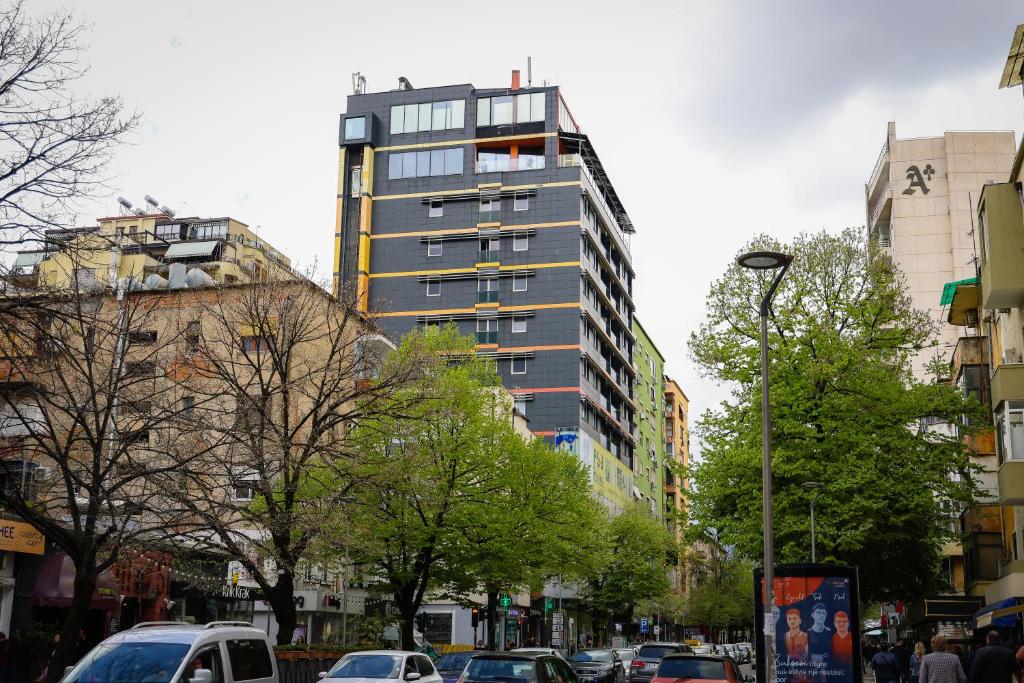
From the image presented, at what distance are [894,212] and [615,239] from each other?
24.3 meters

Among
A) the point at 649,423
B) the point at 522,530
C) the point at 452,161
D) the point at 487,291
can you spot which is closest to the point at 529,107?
the point at 452,161

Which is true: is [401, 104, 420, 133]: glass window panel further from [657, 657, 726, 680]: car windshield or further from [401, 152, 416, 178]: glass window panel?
[657, 657, 726, 680]: car windshield

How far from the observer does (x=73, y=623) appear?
17.7 m

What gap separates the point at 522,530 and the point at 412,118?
49.7m

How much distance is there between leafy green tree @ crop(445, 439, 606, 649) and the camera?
36.0 metres

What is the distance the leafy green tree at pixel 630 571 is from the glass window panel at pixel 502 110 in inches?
1184

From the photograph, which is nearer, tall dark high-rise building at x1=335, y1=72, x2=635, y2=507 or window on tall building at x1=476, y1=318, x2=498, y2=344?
tall dark high-rise building at x1=335, y1=72, x2=635, y2=507

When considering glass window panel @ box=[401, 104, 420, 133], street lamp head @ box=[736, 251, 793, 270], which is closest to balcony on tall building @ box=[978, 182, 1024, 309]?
street lamp head @ box=[736, 251, 793, 270]

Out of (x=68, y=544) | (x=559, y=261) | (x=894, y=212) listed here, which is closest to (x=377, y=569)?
(x=68, y=544)

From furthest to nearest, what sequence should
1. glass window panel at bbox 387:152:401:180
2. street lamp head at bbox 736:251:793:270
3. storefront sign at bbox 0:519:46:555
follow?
glass window panel at bbox 387:152:401:180, storefront sign at bbox 0:519:46:555, street lamp head at bbox 736:251:793:270

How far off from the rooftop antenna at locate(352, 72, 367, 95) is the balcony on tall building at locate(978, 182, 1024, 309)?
207ft

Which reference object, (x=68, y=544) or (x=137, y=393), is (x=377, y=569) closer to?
(x=137, y=393)

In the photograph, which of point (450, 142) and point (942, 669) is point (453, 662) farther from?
point (450, 142)

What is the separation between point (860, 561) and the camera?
1421 inches
